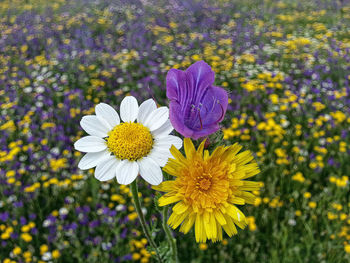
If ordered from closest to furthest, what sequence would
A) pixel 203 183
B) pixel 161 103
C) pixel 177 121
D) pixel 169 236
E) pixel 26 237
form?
1. pixel 177 121
2. pixel 203 183
3. pixel 169 236
4. pixel 26 237
5. pixel 161 103

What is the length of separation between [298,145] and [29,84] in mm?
3456

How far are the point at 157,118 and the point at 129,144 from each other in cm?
10

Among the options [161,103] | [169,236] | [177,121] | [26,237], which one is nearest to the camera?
[177,121]

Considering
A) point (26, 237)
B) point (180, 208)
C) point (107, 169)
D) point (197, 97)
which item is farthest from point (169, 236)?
point (26, 237)

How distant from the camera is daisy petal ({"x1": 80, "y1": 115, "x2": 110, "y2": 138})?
764 mm

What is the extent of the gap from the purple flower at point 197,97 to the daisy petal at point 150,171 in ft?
0.40

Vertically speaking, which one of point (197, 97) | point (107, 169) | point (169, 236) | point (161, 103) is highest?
point (197, 97)

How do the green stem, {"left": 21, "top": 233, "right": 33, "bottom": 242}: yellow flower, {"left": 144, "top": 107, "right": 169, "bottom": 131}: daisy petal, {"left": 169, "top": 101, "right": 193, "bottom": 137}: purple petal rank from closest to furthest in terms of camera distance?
{"left": 169, "top": 101, "right": 193, "bottom": 137}: purple petal
{"left": 144, "top": 107, "right": 169, "bottom": 131}: daisy petal
the green stem
{"left": 21, "top": 233, "right": 33, "bottom": 242}: yellow flower

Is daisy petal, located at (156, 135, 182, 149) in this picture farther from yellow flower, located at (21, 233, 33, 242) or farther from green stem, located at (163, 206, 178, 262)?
yellow flower, located at (21, 233, 33, 242)

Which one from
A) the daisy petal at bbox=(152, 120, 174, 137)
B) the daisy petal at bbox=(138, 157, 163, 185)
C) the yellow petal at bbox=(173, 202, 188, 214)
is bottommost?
the yellow petal at bbox=(173, 202, 188, 214)

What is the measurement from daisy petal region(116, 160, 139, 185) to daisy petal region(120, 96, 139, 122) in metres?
0.13

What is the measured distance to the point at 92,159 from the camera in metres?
0.72

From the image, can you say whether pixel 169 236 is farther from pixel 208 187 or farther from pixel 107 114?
pixel 107 114

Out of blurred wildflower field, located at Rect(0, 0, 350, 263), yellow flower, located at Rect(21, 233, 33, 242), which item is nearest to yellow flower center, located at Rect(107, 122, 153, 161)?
blurred wildflower field, located at Rect(0, 0, 350, 263)
